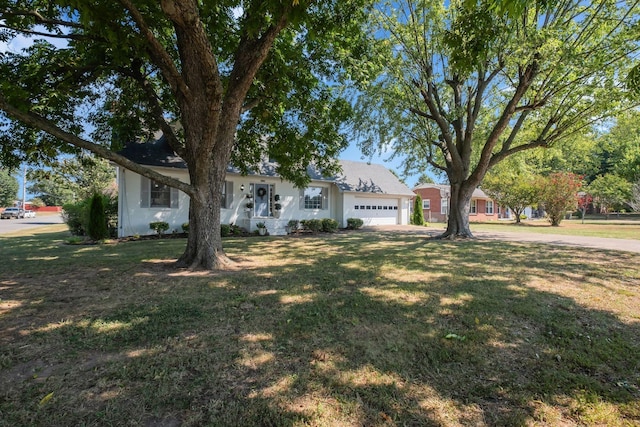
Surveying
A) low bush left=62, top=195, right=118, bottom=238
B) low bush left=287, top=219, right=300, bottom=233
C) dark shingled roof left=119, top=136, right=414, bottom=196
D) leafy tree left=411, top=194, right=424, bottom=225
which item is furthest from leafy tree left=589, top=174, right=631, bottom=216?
low bush left=62, top=195, right=118, bottom=238

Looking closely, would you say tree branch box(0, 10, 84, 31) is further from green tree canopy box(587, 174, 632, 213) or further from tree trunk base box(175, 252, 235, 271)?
green tree canopy box(587, 174, 632, 213)

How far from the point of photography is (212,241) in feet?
21.3

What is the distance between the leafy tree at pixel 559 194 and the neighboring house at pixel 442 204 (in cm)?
645

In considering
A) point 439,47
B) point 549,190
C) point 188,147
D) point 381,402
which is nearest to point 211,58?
point 188,147

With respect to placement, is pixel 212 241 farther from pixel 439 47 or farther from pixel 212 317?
pixel 439 47

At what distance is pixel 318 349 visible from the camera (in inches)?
118

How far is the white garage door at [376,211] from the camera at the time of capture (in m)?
19.8

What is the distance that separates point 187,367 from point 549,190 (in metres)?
28.9

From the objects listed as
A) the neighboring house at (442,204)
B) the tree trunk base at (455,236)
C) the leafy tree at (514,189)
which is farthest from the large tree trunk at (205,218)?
the neighboring house at (442,204)

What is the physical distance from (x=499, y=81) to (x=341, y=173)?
24.5 feet

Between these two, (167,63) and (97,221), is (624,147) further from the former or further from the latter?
(97,221)

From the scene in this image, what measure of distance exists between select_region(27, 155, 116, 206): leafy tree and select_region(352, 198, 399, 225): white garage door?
13.5 meters

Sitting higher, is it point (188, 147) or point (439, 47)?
point (439, 47)

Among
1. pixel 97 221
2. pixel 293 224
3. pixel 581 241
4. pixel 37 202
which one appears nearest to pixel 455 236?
pixel 581 241
